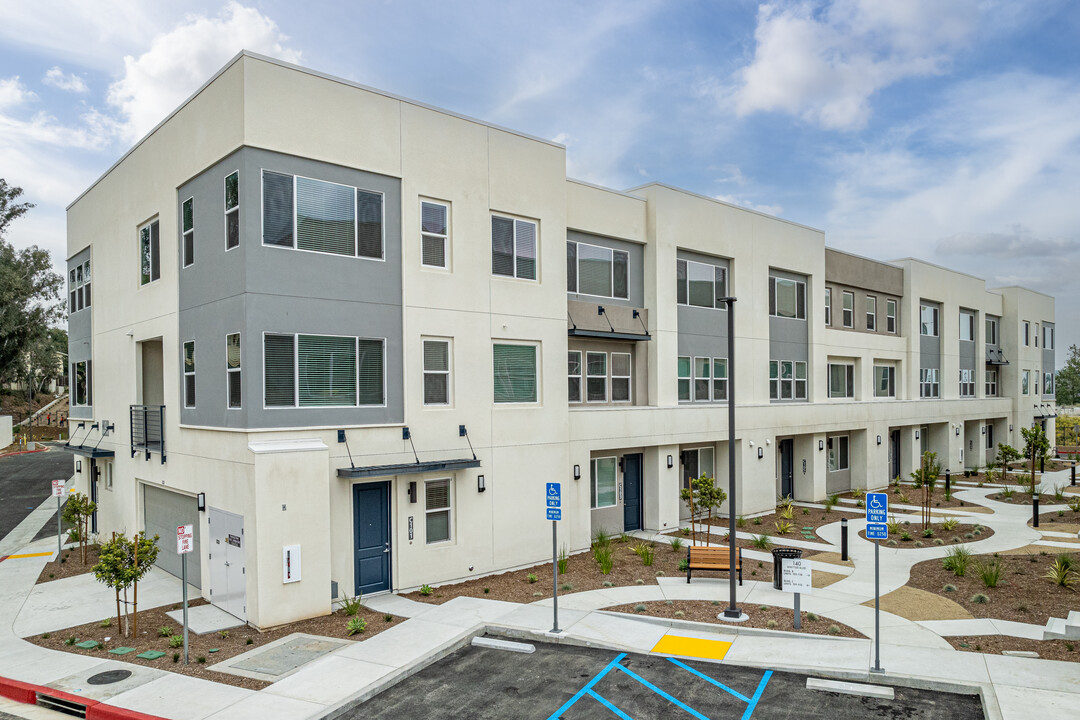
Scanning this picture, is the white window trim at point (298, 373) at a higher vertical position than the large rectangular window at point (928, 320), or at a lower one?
lower

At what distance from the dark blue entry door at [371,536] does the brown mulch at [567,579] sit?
2.72 ft

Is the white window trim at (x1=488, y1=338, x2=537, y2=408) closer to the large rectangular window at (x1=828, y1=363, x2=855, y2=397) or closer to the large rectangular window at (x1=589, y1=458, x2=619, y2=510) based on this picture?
the large rectangular window at (x1=589, y1=458, x2=619, y2=510)

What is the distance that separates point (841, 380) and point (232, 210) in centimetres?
2616

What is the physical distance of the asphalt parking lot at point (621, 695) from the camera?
9.51 meters

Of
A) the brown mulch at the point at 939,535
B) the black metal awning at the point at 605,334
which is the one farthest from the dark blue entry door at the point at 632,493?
the brown mulch at the point at 939,535

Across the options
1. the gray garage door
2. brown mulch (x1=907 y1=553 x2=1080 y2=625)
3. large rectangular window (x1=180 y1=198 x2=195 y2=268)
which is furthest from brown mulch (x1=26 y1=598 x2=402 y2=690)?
brown mulch (x1=907 y1=553 x2=1080 y2=625)

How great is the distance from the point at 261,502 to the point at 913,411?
1201 inches

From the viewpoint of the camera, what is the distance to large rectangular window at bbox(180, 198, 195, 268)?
16.2m

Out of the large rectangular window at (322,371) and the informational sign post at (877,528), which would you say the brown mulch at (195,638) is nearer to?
the large rectangular window at (322,371)

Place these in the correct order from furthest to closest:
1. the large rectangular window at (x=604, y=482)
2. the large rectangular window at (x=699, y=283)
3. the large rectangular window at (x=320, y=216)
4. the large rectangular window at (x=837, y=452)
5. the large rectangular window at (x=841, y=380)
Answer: the large rectangular window at (x=841, y=380) → the large rectangular window at (x=837, y=452) → the large rectangular window at (x=699, y=283) → the large rectangular window at (x=604, y=482) → the large rectangular window at (x=320, y=216)

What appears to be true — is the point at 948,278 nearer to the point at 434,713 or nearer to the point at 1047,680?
the point at 1047,680

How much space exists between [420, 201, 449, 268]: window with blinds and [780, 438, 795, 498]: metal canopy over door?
17.4m

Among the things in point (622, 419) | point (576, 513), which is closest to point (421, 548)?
point (576, 513)

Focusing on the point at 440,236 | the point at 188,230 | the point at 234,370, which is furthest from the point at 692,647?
the point at 188,230
